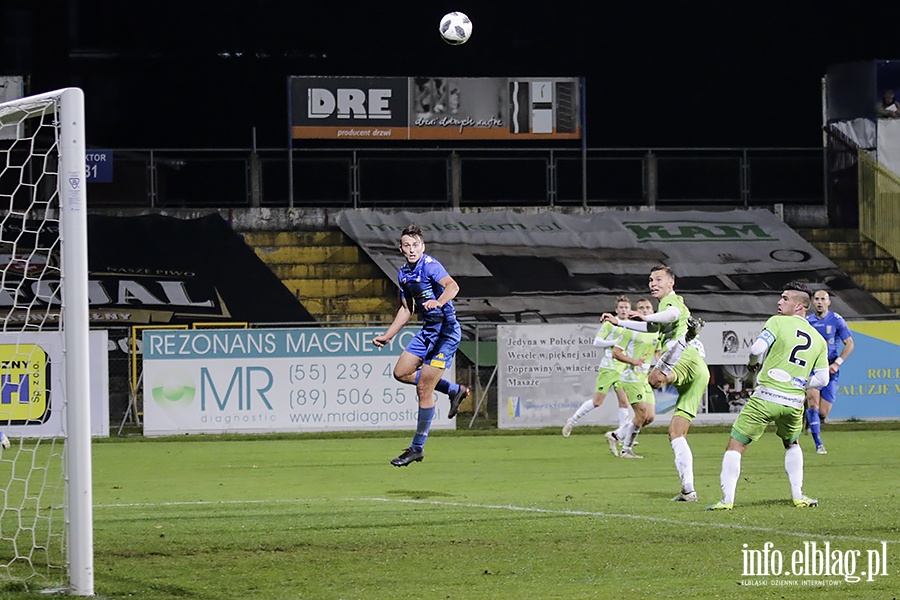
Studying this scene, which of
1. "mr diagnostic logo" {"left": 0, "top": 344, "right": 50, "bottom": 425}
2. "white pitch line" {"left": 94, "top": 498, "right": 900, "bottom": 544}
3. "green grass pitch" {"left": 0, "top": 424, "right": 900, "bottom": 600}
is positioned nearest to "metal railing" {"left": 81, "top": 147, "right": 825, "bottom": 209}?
"mr diagnostic logo" {"left": 0, "top": 344, "right": 50, "bottom": 425}

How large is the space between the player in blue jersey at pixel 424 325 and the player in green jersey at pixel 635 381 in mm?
4752

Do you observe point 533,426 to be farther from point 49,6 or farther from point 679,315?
point 49,6

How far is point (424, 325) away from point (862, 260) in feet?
69.0

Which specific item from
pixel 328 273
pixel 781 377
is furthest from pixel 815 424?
pixel 328 273

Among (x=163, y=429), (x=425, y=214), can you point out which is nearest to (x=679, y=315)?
(x=163, y=429)

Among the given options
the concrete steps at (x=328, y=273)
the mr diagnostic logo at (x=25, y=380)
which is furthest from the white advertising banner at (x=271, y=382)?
the concrete steps at (x=328, y=273)

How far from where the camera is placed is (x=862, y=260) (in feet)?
103

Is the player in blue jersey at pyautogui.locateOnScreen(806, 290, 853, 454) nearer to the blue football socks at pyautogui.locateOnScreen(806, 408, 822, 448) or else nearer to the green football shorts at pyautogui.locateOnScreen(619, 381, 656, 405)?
the blue football socks at pyautogui.locateOnScreen(806, 408, 822, 448)

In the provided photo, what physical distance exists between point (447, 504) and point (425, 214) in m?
18.1

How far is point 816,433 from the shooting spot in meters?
18.5

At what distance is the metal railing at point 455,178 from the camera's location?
29.8 meters

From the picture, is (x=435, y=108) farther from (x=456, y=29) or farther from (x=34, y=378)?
(x=34, y=378)

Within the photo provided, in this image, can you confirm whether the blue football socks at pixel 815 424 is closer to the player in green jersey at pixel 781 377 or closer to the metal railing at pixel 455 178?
the player in green jersey at pixel 781 377

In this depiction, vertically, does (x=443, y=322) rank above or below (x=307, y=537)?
above
